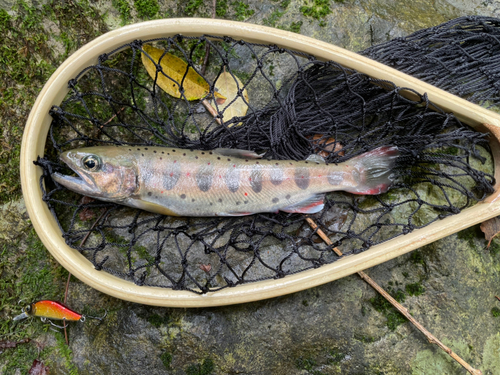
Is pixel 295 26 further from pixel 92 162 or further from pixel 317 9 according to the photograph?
pixel 92 162

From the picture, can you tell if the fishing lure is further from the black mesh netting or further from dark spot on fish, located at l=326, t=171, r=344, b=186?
dark spot on fish, located at l=326, t=171, r=344, b=186

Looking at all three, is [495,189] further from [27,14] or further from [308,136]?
[27,14]

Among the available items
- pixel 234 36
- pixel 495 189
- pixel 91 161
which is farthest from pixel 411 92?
pixel 91 161

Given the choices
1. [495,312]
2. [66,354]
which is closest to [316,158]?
[495,312]

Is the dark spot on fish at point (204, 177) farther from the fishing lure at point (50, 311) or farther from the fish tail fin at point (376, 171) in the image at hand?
the fishing lure at point (50, 311)

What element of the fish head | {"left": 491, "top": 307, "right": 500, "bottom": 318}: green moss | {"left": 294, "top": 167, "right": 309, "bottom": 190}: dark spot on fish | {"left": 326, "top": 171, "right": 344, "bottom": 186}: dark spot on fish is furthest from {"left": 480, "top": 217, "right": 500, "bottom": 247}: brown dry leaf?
the fish head

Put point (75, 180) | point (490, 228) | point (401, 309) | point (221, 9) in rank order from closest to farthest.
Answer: point (75, 180) → point (401, 309) → point (490, 228) → point (221, 9)
